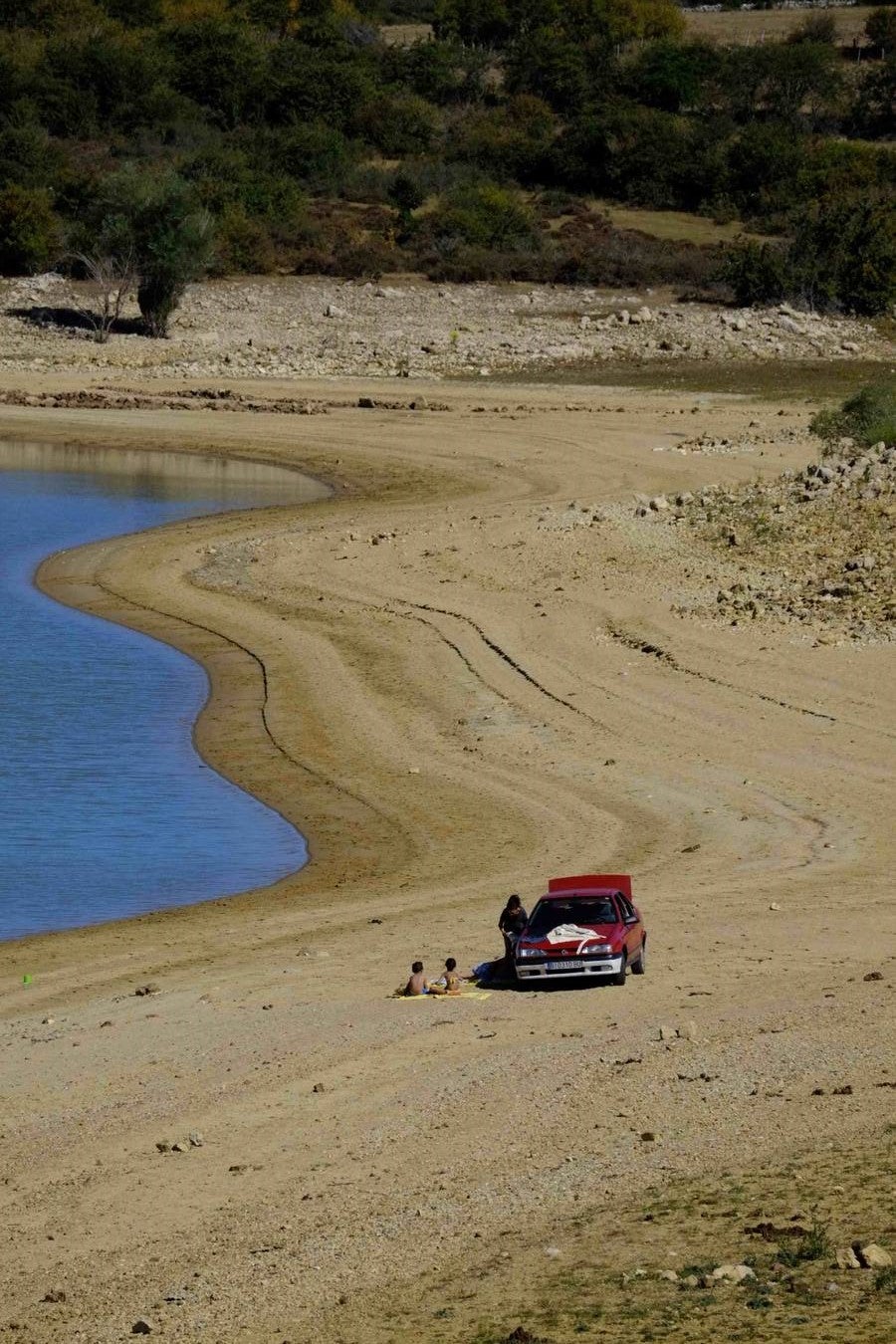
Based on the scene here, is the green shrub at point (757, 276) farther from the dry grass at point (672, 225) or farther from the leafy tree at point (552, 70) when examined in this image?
the leafy tree at point (552, 70)

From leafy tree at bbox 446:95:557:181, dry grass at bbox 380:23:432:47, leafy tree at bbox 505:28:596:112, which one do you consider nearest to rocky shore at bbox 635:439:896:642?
leafy tree at bbox 446:95:557:181

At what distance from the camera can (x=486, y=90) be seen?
13275 cm

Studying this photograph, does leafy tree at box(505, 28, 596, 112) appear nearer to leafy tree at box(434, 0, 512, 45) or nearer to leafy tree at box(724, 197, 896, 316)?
leafy tree at box(434, 0, 512, 45)

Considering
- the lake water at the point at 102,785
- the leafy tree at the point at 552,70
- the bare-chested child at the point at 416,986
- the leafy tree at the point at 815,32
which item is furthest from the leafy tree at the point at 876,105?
the bare-chested child at the point at 416,986

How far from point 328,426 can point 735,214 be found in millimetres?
47302

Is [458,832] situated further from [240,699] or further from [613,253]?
[613,253]

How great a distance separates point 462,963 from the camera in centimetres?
2102

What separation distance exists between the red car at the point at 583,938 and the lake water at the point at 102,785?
20.1 feet

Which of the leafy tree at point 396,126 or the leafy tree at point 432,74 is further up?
the leafy tree at point 432,74

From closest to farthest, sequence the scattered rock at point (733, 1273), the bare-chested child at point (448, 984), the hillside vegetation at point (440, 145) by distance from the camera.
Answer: the scattered rock at point (733, 1273) < the bare-chested child at point (448, 984) < the hillside vegetation at point (440, 145)

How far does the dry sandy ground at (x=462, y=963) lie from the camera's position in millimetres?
13484

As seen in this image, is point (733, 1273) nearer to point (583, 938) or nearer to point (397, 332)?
point (583, 938)

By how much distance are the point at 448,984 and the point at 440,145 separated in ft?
335

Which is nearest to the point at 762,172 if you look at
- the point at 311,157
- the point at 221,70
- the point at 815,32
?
the point at 311,157
